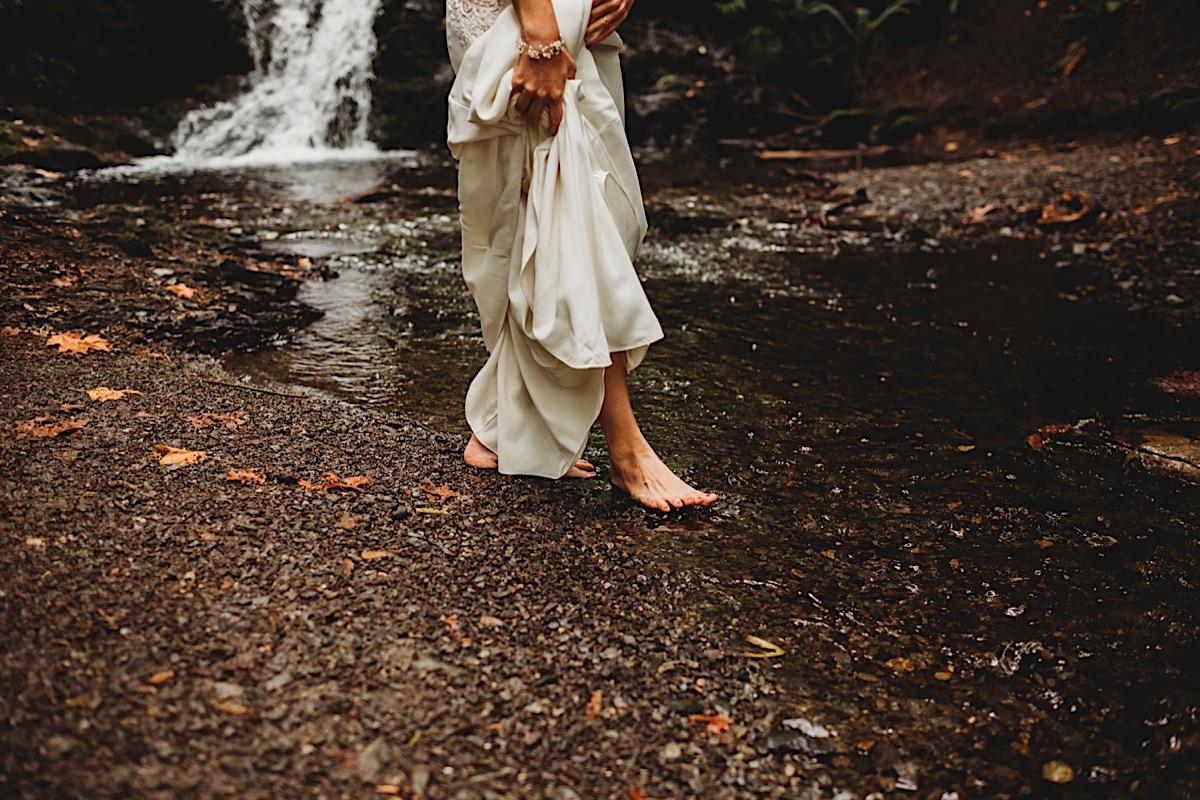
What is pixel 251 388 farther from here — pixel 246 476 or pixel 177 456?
pixel 246 476

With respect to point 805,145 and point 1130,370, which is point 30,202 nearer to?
point 1130,370

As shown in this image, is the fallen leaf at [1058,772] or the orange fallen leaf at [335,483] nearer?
the fallen leaf at [1058,772]

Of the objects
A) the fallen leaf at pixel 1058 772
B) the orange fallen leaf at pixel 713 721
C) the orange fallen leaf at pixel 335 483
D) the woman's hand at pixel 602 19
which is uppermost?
the woman's hand at pixel 602 19

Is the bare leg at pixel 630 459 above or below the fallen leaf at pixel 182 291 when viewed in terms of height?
below

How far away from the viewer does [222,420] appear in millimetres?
3252

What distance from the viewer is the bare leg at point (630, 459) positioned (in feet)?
9.67

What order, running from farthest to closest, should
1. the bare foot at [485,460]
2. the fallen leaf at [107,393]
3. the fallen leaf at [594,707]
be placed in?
the fallen leaf at [107,393] < the bare foot at [485,460] < the fallen leaf at [594,707]

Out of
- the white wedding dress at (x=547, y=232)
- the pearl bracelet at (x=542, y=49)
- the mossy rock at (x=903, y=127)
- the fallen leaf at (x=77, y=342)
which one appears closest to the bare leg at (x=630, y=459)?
the white wedding dress at (x=547, y=232)

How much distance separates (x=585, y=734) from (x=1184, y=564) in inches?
74.1

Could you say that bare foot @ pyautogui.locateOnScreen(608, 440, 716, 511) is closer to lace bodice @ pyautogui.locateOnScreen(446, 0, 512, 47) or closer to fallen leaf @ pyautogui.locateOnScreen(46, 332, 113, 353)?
lace bodice @ pyautogui.locateOnScreen(446, 0, 512, 47)

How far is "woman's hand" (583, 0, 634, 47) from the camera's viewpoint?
282cm

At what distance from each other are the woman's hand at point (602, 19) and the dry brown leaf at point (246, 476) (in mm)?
1580

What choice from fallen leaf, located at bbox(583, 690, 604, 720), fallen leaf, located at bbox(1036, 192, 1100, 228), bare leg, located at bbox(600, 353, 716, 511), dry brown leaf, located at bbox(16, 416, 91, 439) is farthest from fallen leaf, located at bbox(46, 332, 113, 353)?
fallen leaf, located at bbox(1036, 192, 1100, 228)

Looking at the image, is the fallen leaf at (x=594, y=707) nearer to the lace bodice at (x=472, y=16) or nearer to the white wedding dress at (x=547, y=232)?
the white wedding dress at (x=547, y=232)
